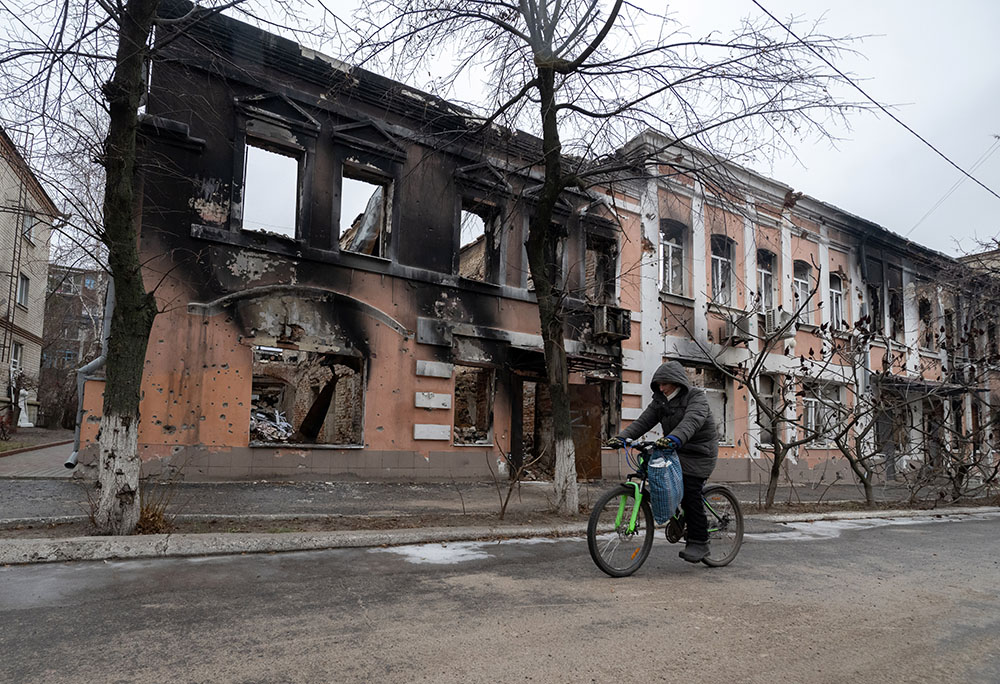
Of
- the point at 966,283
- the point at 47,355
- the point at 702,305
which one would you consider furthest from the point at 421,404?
the point at 47,355

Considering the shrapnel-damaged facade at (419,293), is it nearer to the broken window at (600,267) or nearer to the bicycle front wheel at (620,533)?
the broken window at (600,267)

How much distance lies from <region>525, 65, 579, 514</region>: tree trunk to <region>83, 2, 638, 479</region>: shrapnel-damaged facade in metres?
0.50

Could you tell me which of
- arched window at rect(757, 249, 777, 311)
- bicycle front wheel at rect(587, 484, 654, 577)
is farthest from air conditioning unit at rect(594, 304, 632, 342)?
bicycle front wheel at rect(587, 484, 654, 577)

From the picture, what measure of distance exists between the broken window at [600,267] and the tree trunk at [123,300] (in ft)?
36.7

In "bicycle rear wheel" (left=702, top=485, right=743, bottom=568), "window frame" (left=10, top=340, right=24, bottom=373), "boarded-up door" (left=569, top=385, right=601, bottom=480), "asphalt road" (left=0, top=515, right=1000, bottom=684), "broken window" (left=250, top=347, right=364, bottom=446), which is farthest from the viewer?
"window frame" (left=10, top=340, right=24, bottom=373)

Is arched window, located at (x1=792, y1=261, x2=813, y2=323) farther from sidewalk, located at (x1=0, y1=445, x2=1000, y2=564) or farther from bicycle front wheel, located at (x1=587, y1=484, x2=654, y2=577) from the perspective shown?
bicycle front wheel, located at (x1=587, y1=484, x2=654, y2=577)

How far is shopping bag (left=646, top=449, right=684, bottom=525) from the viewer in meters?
5.36

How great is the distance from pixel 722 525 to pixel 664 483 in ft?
3.08

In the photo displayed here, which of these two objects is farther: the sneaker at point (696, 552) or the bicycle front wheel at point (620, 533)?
the sneaker at point (696, 552)

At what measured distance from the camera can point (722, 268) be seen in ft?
60.3

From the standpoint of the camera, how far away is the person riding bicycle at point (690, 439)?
550 cm

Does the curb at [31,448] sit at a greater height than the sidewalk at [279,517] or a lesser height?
greater

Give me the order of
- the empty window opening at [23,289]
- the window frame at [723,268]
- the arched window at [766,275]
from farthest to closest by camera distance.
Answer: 1. the empty window opening at [23,289]
2. the arched window at [766,275]
3. the window frame at [723,268]

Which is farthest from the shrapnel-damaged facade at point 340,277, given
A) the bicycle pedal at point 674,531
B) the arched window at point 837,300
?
the arched window at point 837,300
